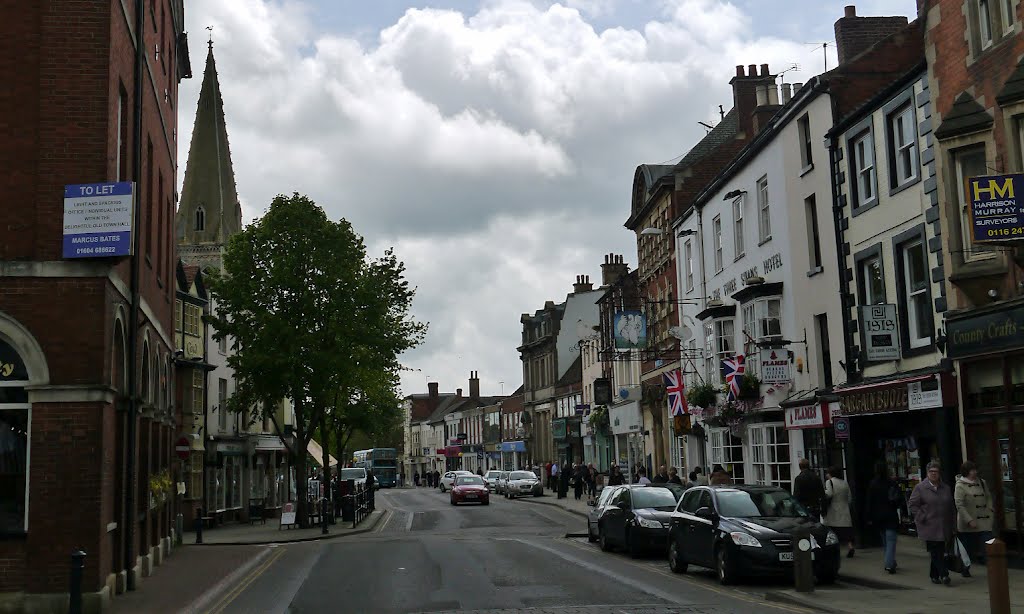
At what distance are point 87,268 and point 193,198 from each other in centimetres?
4658

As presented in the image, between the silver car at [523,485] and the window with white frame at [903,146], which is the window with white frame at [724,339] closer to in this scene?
the window with white frame at [903,146]

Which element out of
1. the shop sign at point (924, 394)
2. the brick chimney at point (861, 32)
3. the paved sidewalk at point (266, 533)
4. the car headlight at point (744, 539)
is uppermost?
the brick chimney at point (861, 32)

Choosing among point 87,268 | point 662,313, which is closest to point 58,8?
point 87,268

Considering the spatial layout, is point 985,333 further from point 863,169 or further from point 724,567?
point 863,169

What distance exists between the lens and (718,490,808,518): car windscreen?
16.9 meters

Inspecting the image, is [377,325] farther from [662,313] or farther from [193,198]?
[193,198]

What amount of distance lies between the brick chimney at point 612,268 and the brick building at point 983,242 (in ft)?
144

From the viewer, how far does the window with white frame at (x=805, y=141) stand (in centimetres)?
2634

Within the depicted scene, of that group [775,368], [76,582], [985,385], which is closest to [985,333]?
[985,385]

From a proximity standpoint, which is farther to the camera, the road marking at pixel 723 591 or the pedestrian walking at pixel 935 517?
the pedestrian walking at pixel 935 517

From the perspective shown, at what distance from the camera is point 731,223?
33.1 metres

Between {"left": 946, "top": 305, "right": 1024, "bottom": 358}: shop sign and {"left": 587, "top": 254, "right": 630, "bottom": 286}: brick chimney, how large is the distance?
44.8m

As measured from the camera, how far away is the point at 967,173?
61.1ft

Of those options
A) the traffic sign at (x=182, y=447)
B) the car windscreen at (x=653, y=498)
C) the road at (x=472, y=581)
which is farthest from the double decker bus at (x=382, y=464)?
the car windscreen at (x=653, y=498)
